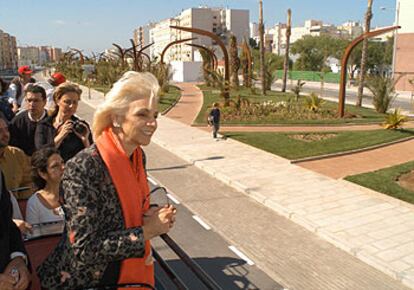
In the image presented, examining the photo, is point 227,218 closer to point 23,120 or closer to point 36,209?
point 23,120

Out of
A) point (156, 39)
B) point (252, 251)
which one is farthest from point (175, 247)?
point (156, 39)

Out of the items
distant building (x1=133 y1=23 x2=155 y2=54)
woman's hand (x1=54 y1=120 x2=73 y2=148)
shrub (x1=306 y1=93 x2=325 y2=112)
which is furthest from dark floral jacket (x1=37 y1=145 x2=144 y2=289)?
distant building (x1=133 y1=23 x2=155 y2=54)

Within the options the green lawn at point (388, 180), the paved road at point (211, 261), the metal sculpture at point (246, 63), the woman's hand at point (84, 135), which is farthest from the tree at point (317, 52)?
the woman's hand at point (84, 135)

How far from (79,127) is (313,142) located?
37.8 feet

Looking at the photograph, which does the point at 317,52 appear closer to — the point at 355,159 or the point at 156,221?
the point at 355,159

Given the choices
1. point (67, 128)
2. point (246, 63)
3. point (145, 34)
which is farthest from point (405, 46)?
point (145, 34)

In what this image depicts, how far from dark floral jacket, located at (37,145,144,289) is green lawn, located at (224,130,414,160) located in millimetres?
10952

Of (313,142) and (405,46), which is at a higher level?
(405,46)

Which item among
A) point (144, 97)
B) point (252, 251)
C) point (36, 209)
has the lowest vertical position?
point (252, 251)

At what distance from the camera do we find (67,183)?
1946mm

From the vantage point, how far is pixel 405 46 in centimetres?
4869

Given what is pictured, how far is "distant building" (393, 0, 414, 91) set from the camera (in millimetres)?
48094

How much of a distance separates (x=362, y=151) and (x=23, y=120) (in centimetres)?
1126

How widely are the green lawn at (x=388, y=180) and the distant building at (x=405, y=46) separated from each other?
41077 mm
